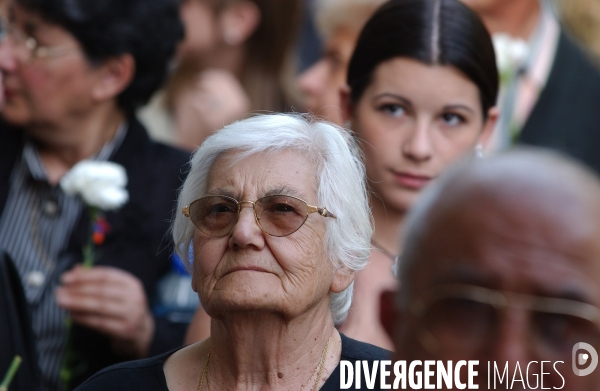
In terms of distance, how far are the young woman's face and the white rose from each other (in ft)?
3.50

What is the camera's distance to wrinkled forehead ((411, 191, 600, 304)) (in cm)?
155

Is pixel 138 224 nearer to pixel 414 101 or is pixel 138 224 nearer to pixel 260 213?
pixel 414 101

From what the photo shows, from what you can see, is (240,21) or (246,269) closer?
(246,269)

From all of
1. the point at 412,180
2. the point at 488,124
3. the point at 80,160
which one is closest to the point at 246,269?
the point at 412,180

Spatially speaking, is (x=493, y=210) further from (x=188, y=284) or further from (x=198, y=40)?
(x=198, y=40)

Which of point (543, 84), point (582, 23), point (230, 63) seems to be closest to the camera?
point (543, 84)

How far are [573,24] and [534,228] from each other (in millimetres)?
4056

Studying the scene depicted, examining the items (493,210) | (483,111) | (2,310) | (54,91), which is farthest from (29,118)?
(493,210)

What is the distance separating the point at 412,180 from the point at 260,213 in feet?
3.39

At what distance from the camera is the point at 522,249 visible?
1575 millimetres

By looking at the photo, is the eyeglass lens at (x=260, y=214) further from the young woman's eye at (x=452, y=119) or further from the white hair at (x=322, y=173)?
the young woman's eye at (x=452, y=119)

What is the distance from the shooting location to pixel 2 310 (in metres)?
3.37

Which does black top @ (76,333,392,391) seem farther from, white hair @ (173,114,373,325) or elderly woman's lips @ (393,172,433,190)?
elderly woman's lips @ (393,172,433,190)

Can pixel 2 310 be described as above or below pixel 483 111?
below
